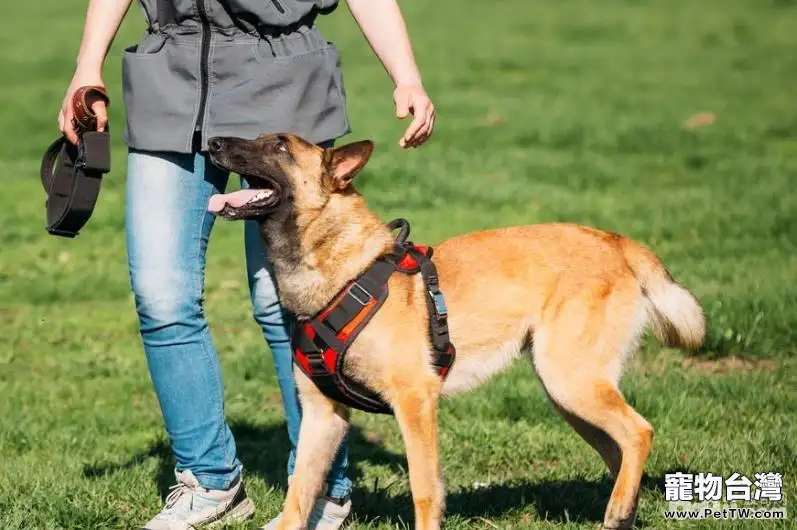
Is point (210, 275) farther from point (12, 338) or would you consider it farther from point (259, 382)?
point (259, 382)

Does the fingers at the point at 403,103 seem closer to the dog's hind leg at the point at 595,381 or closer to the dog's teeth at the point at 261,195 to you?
the dog's teeth at the point at 261,195

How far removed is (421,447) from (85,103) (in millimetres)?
1741

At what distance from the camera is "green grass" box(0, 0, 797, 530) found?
219 inches

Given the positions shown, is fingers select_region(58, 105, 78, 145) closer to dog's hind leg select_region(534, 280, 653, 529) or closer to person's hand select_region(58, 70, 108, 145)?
person's hand select_region(58, 70, 108, 145)

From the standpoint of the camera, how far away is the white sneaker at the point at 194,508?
493cm

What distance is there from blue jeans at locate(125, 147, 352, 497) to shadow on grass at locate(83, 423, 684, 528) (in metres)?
0.34

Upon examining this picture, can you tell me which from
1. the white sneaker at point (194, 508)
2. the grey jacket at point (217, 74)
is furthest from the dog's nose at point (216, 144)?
the white sneaker at point (194, 508)

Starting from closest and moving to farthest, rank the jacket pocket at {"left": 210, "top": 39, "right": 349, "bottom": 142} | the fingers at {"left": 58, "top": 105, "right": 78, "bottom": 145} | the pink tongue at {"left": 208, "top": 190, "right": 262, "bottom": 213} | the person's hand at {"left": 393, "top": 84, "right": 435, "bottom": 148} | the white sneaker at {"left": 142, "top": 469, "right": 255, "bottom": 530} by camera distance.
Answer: the pink tongue at {"left": 208, "top": 190, "right": 262, "bottom": 213} < the person's hand at {"left": 393, "top": 84, "right": 435, "bottom": 148} < the jacket pocket at {"left": 210, "top": 39, "right": 349, "bottom": 142} < the fingers at {"left": 58, "top": 105, "right": 78, "bottom": 145} < the white sneaker at {"left": 142, "top": 469, "right": 255, "bottom": 530}

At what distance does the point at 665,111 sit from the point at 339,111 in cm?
1090

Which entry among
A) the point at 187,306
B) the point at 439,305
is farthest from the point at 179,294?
the point at 439,305

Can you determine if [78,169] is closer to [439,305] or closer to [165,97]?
[165,97]

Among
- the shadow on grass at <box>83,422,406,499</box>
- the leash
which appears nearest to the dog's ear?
the leash

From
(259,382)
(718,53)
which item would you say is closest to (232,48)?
(259,382)

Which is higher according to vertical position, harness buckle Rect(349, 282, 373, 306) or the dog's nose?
the dog's nose
